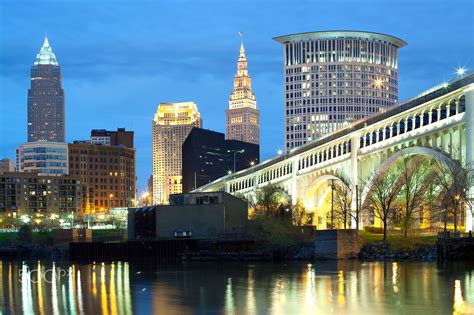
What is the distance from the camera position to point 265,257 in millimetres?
90062

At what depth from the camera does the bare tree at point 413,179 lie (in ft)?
338

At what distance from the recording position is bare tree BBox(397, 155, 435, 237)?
103 metres

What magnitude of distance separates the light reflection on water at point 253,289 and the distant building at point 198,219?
2517 cm

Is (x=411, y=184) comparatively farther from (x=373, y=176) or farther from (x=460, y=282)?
(x=460, y=282)

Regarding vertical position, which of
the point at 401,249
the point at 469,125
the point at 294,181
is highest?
the point at 469,125

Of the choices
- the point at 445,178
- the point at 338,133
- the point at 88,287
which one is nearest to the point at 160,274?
the point at 88,287

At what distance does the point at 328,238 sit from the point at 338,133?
55.2 metres

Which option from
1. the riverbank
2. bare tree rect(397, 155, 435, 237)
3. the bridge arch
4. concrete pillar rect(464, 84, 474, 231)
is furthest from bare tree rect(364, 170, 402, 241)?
the riverbank

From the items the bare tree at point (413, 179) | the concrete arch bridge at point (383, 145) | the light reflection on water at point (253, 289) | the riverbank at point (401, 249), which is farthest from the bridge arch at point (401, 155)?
the light reflection on water at point (253, 289)

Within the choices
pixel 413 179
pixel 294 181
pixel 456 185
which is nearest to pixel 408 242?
pixel 456 185

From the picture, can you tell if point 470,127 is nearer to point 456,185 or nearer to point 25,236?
point 456,185

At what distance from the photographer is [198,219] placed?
10550cm

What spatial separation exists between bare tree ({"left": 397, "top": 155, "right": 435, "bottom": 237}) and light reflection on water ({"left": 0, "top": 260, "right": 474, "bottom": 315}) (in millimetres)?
26330

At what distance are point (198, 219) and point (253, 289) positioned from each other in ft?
165
